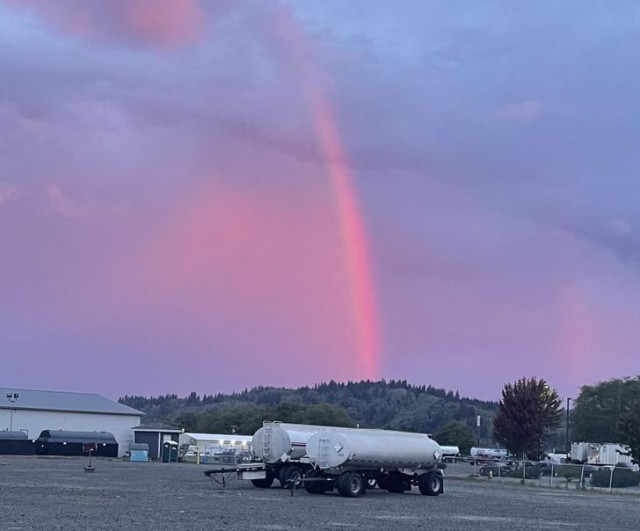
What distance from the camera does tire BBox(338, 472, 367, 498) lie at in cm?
3928

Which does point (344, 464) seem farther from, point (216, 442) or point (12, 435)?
point (12, 435)

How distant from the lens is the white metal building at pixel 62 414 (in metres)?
115

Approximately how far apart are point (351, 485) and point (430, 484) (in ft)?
16.7

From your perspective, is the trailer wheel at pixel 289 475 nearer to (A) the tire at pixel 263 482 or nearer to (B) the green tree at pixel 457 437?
(A) the tire at pixel 263 482

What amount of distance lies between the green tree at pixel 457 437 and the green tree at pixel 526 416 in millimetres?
69661

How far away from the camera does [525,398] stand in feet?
249

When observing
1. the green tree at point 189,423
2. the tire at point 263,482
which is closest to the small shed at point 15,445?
the tire at point 263,482

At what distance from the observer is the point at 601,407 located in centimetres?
13100

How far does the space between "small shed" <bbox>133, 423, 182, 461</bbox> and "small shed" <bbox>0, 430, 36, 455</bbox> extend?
14472 mm

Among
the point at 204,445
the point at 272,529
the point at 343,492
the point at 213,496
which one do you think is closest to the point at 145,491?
the point at 213,496

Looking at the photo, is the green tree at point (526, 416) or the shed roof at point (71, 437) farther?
the shed roof at point (71, 437)

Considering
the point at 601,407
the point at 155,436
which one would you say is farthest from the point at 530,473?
the point at 601,407

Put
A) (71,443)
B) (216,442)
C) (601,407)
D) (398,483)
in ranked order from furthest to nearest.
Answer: (601,407) < (216,442) < (71,443) < (398,483)

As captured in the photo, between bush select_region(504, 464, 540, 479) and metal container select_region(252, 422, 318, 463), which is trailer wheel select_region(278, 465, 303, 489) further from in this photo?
bush select_region(504, 464, 540, 479)
